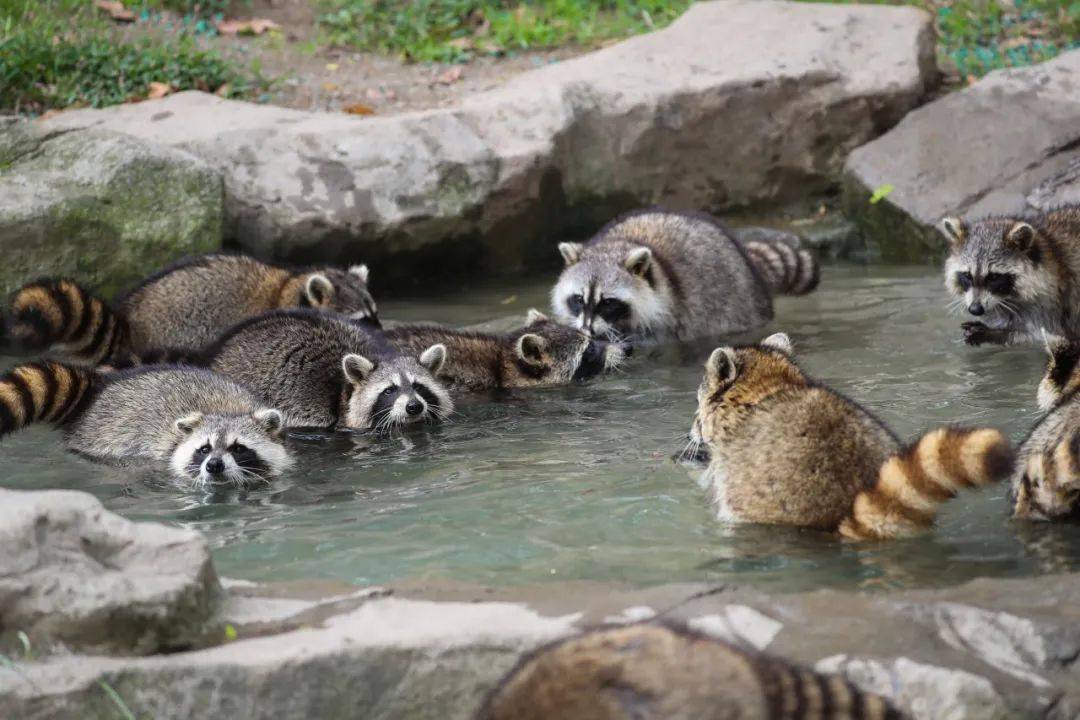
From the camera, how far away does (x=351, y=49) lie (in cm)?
1130

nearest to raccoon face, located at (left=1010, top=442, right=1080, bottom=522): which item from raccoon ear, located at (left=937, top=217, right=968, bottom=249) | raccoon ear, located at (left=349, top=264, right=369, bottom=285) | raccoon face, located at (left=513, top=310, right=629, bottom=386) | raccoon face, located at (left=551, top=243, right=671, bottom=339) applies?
raccoon face, located at (left=513, top=310, right=629, bottom=386)

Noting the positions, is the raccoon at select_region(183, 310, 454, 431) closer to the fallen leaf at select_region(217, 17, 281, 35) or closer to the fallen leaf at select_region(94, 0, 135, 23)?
the fallen leaf at select_region(94, 0, 135, 23)

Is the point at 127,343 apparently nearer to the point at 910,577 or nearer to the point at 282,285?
the point at 282,285

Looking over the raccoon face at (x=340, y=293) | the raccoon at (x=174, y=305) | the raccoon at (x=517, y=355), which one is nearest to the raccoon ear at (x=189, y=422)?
the raccoon at (x=174, y=305)

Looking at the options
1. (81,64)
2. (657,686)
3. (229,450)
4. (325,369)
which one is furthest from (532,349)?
(657,686)

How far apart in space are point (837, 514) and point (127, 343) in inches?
164

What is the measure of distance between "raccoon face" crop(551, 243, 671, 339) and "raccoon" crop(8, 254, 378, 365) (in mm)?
1099

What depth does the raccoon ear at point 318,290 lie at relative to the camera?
7.66 meters

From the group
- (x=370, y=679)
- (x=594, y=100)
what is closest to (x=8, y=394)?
(x=370, y=679)

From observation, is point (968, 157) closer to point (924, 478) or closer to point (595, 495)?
point (595, 495)

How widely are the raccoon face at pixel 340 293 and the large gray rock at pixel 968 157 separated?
342 cm

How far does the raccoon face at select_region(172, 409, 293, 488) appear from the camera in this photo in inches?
220

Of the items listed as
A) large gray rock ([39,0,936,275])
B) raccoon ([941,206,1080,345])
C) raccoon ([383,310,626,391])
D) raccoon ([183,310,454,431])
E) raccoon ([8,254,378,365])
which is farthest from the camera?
large gray rock ([39,0,936,275])

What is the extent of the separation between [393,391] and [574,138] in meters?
3.22
